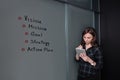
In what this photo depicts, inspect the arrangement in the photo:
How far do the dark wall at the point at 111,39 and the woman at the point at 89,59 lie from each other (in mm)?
729

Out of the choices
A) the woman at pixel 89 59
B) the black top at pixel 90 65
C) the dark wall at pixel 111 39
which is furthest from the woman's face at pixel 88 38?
the dark wall at pixel 111 39

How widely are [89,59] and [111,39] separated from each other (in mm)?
987

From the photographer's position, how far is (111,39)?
4.81m

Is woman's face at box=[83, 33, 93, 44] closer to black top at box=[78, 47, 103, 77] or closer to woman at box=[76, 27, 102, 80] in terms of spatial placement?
woman at box=[76, 27, 102, 80]

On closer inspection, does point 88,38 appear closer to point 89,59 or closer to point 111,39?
point 89,59

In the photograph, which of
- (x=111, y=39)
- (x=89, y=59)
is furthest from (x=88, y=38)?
(x=111, y=39)

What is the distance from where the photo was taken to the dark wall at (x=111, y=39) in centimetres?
474

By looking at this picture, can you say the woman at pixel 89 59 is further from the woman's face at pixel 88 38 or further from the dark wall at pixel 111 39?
the dark wall at pixel 111 39

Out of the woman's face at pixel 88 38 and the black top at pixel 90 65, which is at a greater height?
the woman's face at pixel 88 38

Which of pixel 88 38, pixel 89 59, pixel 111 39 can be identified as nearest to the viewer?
pixel 89 59

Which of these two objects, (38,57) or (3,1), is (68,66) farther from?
(3,1)

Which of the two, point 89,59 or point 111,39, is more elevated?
point 111,39

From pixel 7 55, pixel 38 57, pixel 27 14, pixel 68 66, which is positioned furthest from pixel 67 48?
pixel 7 55

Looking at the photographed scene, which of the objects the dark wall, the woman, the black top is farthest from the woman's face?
the dark wall
